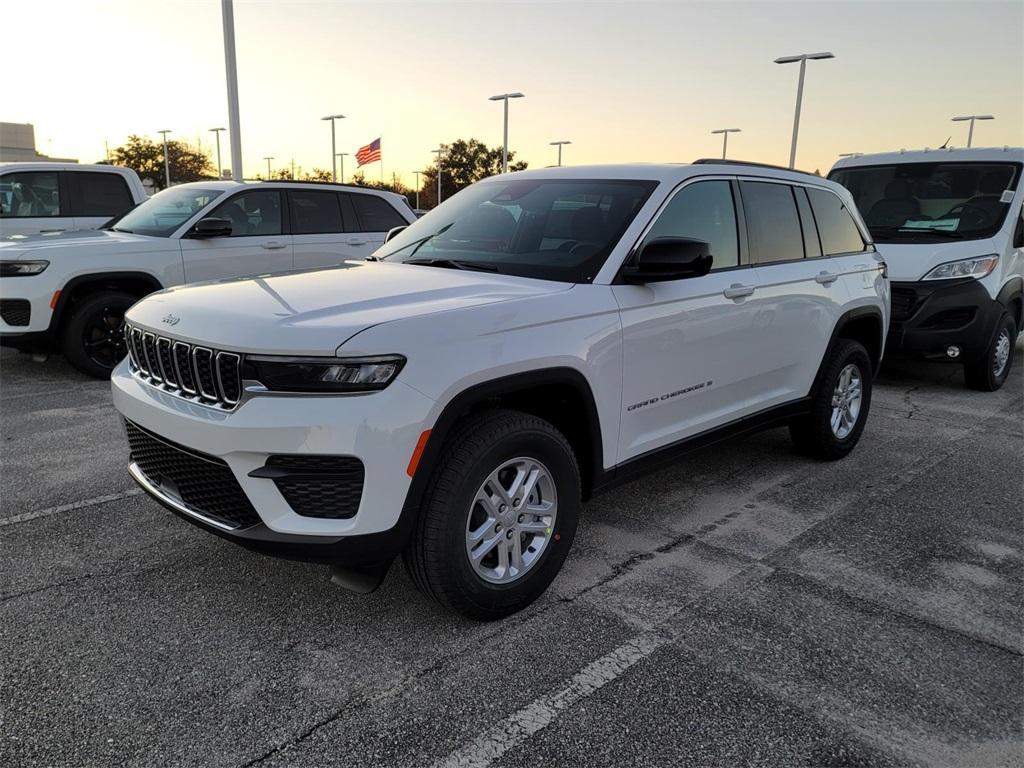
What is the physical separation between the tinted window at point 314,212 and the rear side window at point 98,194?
10.2ft

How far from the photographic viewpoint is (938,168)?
8.13m

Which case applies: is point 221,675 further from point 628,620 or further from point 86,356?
point 86,356

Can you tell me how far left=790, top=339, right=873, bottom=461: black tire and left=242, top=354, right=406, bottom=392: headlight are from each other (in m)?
3.35

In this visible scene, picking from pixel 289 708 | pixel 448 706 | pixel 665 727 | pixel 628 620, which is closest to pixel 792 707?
pixel 665 727

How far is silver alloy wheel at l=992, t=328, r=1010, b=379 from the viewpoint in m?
7.52

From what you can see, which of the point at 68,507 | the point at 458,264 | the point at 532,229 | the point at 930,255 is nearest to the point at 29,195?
the point at 68,507

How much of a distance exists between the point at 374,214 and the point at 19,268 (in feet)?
12.0

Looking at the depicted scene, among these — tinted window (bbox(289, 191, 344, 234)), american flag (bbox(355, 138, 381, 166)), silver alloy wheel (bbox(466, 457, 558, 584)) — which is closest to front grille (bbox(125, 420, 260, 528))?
silver alloy wheel (bbox(466, 457, 558, 584))

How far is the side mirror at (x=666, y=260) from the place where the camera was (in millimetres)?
3338

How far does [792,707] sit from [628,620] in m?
0.73

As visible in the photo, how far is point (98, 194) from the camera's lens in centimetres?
998

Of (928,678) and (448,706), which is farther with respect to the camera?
(928,678)

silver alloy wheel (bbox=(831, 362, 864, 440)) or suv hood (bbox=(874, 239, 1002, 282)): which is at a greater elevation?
suv hood (bbox=(874, 239, 1002, 282))

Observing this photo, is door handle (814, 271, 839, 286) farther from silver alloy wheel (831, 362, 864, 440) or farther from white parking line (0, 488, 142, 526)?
white parking line (0, 488, 142, 526)
